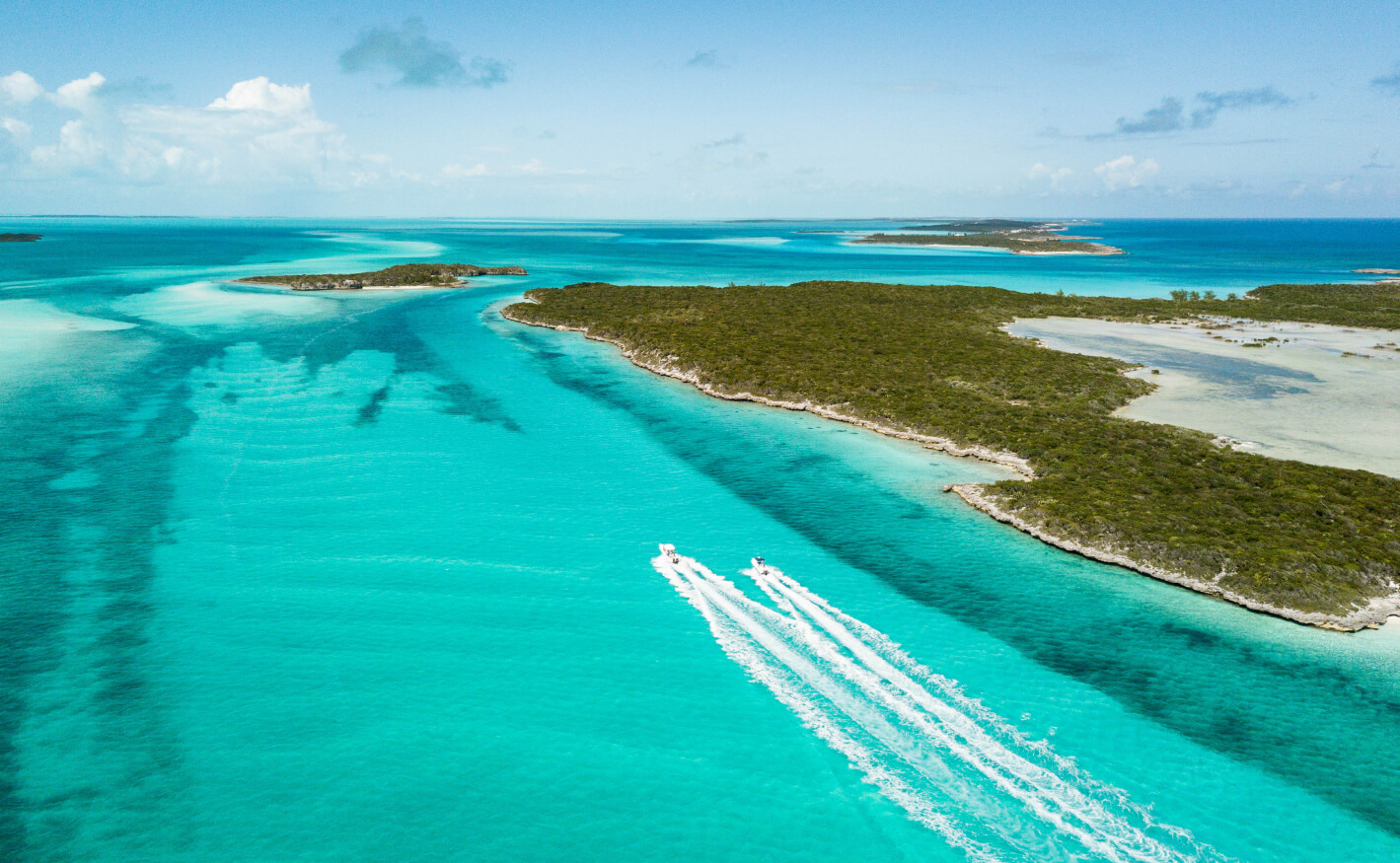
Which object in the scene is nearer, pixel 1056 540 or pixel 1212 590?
pixel 1212 590

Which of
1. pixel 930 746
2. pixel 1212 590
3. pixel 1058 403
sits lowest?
pixel 930 746

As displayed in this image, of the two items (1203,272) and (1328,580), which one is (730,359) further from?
(1203,272)

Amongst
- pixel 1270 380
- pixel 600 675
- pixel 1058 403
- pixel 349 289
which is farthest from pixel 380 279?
pixel 1270 380

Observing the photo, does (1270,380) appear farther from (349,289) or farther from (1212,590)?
(349,289)

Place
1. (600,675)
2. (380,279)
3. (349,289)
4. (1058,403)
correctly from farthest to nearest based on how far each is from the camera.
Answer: (380,279) → (349,289) → (1058,403) → (600,675)

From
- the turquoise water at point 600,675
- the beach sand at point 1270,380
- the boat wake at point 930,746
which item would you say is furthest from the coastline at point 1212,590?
the beach sand at point 1270,380

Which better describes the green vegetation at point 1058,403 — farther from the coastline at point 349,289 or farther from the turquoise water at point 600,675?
the coastline at point 349,289
